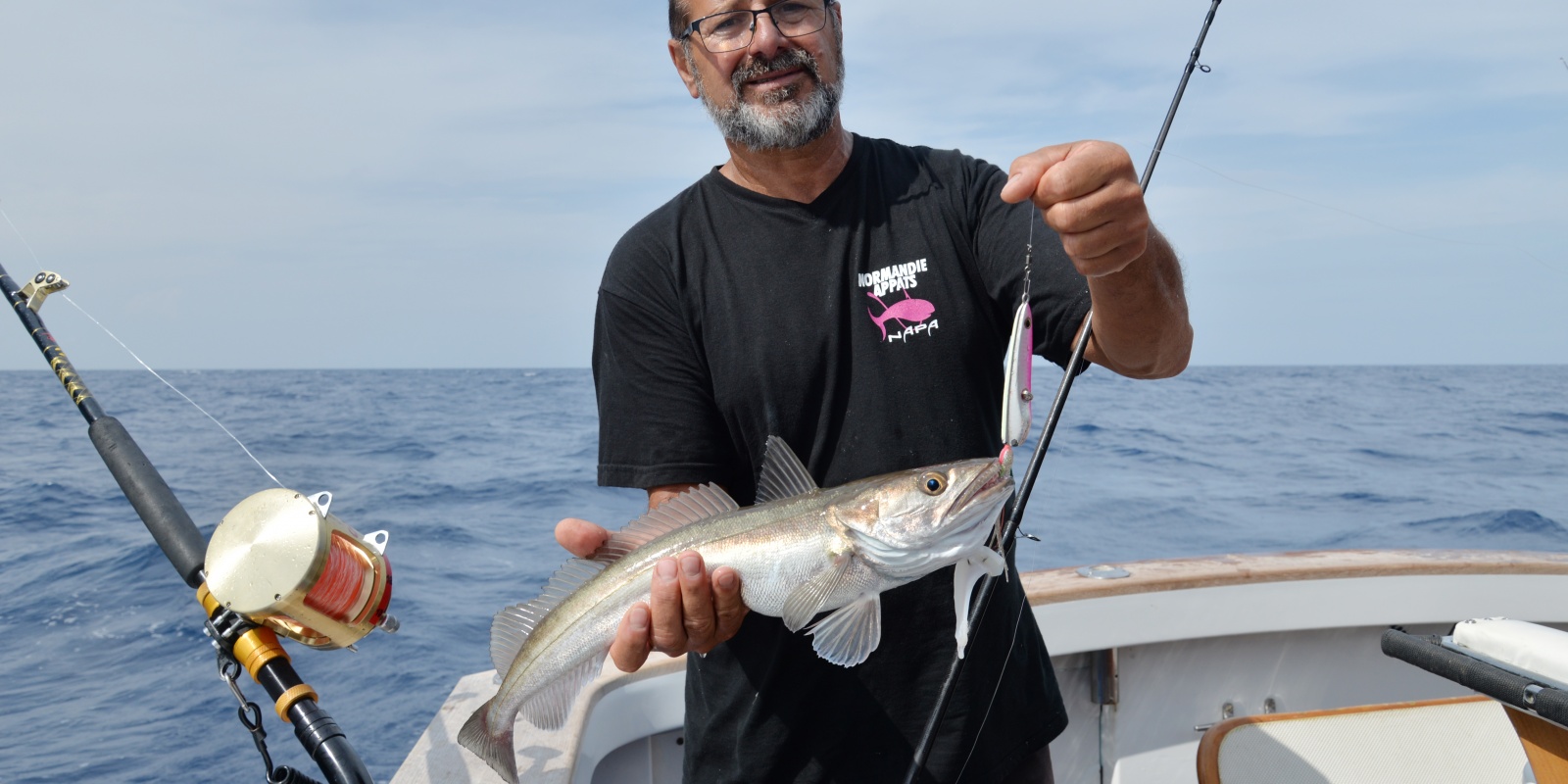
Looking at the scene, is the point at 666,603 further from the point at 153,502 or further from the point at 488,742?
the point at 153,502

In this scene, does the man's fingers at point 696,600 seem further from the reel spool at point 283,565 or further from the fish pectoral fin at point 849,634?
the reel spool at point 283,565

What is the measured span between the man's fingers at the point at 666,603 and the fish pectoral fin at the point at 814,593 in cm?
22

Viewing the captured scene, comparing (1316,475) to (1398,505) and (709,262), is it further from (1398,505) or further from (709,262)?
(709,262)

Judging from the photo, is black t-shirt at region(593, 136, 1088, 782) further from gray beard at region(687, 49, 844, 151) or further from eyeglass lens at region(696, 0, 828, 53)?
eyeglass lens at region(696, 0, 828, 53)

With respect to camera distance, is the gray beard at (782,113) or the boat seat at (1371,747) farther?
the boat seat at (1371,747)

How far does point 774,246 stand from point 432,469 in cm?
1689

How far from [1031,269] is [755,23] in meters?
0.83

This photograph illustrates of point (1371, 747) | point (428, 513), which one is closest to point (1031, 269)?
point (1371, 747)

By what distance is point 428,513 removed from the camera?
13836 mm

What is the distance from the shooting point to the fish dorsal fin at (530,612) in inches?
88.8

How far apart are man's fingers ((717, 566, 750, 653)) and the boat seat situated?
137 cm

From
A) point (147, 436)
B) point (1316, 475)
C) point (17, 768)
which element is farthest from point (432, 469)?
point (1316, 475)

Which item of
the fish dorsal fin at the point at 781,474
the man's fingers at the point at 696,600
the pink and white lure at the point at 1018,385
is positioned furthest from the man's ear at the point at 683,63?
the man's fingers at the point at 696,600

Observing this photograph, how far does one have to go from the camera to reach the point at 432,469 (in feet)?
58.5
